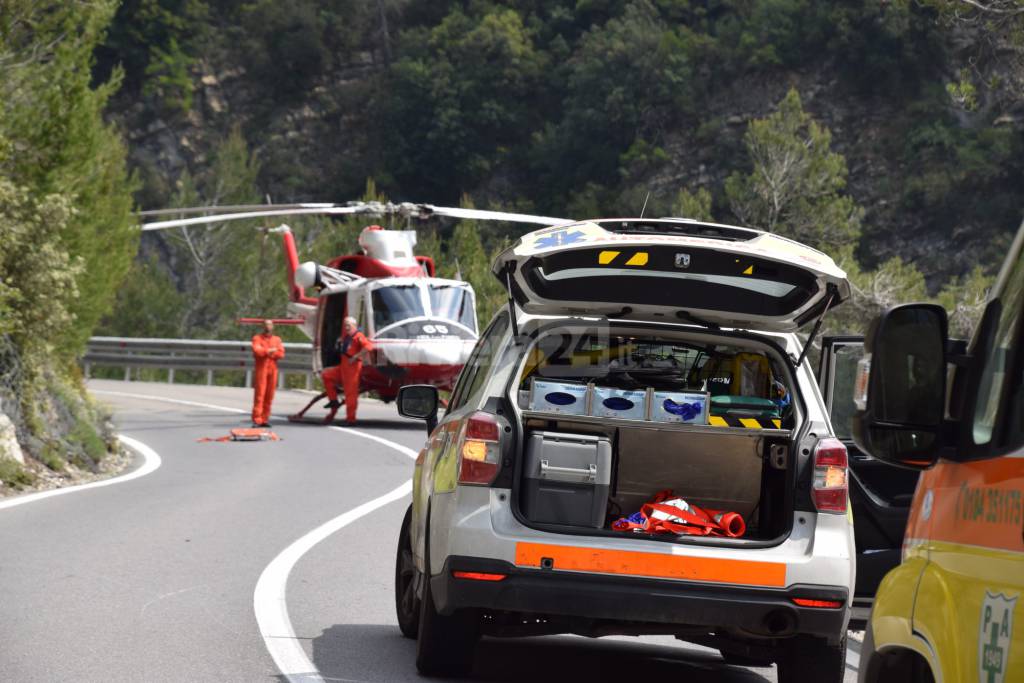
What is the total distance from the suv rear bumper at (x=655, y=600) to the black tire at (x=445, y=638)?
472 millimetres

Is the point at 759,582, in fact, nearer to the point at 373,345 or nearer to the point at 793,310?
the point at 793,310

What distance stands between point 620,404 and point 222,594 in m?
3.40

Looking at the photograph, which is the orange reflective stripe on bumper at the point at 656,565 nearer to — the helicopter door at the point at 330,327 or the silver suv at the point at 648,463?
the silver suv at the point at 648,463

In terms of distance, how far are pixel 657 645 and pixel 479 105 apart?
8777 centimetres

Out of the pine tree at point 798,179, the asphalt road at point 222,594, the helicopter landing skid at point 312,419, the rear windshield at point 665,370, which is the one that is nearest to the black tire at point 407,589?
the asphalt road at point 222,594

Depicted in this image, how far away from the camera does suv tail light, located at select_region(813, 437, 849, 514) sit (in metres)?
6.26

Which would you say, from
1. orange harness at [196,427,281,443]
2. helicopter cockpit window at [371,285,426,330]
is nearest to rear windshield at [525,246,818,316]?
orange harness at [196,427,281,443]

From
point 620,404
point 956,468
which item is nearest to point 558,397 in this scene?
point 620,404

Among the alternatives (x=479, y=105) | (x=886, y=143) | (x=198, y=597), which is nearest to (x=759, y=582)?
(x=198, y=597)

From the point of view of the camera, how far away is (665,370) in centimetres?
725

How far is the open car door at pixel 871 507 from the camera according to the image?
7.59m

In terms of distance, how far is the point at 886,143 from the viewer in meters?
81.6

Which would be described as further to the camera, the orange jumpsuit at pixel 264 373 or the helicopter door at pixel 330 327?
the helicopter door at pixel 330 327

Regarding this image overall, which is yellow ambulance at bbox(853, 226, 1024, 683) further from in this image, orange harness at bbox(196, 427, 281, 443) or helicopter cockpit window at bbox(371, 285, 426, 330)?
helicopter cockpit window at bbox(371, 285, 426, 330)
